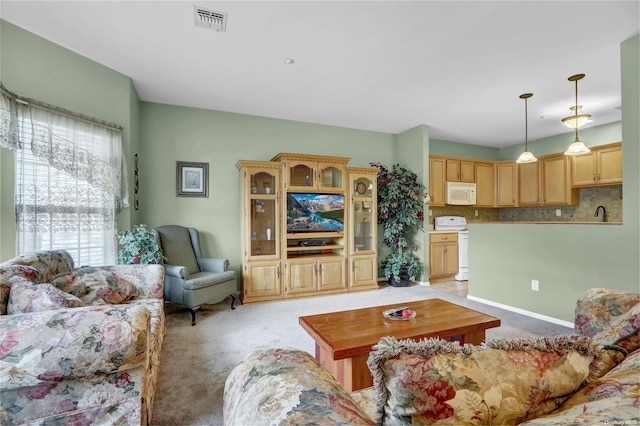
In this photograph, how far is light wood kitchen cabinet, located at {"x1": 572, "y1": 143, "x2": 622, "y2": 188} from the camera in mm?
4625

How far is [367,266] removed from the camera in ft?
15.3

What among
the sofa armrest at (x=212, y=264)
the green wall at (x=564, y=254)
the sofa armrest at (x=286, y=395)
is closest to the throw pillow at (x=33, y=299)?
the sofa armrest at (x=286, y=395)

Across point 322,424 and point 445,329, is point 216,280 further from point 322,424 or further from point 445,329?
point 322,424

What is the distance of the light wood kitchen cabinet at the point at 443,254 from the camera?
5.21 m

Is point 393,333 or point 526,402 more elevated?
point 526,402

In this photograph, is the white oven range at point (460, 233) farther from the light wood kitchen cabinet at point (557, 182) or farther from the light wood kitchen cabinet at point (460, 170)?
the light wood kitchen cabinet at point (557, 182)

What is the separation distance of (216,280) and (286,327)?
100 centimetres

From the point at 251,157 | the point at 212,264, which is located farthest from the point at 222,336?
the point at 251,157

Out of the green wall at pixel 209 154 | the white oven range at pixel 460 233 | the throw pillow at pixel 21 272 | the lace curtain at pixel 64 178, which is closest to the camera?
the throw pillow at pixel 21 272

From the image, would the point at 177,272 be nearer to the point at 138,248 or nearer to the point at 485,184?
the point at 138,248

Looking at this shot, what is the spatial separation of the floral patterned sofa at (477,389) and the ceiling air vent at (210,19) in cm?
255

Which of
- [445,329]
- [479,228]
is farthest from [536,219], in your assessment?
[445,329]

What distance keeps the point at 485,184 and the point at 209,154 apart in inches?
208

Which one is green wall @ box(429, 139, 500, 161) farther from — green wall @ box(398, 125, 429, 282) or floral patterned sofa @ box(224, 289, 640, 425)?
floral patterned sofa @ box(224, 289, 640, 425)
